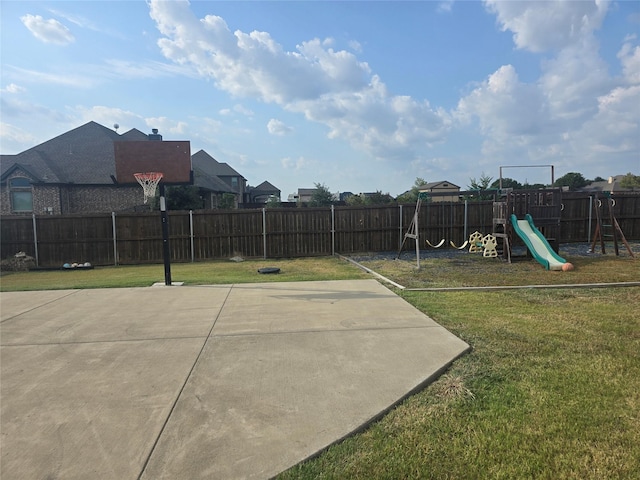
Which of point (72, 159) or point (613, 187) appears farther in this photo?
point (72, 159)

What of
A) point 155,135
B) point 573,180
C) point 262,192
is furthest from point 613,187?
point 573,180

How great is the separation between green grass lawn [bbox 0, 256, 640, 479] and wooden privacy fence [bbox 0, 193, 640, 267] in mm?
9451

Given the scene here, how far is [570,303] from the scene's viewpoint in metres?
6.70

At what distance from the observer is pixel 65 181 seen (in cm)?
2777

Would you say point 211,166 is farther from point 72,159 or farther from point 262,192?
point 262,192

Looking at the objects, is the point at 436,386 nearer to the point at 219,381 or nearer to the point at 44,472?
the point at 219,381

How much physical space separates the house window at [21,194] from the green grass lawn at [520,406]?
29727 mm

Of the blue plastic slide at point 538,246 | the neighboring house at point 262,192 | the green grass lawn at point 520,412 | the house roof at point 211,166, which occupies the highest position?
the house roof at point 211,166

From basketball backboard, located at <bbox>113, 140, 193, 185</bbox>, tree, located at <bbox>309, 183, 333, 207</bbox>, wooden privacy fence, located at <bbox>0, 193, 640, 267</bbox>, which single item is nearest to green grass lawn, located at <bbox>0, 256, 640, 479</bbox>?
basketball backboard, located at <bbox>113, 140, 193, 185</bbox>

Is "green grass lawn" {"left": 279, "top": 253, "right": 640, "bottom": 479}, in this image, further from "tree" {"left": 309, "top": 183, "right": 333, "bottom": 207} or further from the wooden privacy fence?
"tree" {"left": 309, "top": 183, "right": 333, "bottom": 207}

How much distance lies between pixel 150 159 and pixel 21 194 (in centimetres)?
2319

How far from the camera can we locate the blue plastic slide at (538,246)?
35.2ft

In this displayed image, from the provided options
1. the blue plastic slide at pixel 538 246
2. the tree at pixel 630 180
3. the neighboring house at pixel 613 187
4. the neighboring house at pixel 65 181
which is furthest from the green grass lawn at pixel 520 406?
the tree at pixel 630 180

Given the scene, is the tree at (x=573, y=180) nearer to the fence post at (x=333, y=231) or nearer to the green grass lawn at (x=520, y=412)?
the fence post at (x=333, y=231)
